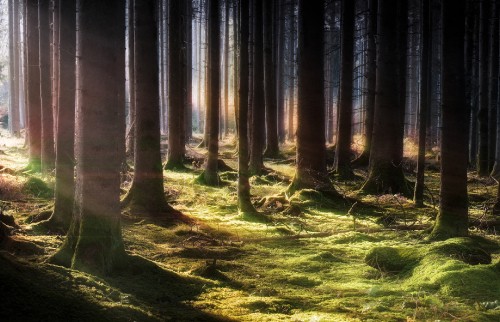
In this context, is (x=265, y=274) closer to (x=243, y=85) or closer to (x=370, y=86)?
(x=243, y=85)

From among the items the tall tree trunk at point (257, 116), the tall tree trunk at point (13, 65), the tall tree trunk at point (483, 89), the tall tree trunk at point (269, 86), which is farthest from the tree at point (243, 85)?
the tall tree trunk at point (13, 65)

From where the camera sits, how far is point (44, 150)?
48.5 ft

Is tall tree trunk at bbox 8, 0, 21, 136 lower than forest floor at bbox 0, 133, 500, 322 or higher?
higher

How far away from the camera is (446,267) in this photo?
21.3 ft

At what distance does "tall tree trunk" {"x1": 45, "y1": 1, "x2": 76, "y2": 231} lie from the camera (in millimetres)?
8727

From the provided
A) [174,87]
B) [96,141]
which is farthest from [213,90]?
[96,141]

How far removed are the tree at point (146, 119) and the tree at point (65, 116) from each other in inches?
82.3

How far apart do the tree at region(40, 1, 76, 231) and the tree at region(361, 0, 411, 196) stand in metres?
8.83

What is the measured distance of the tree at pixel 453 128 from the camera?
8523 mm

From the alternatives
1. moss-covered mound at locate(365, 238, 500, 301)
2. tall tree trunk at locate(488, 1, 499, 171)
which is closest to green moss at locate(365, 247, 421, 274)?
moss-covered mound at locate(365, 238, 500, 301)

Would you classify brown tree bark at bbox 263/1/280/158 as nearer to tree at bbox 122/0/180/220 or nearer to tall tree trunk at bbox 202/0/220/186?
tall tree trunk at bbox 202/0/220/186

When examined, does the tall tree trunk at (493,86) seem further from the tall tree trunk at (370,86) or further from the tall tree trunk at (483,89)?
the tall tree trunk at (370,86)

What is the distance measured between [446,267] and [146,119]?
682 centimetres

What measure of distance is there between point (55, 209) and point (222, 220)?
3.43 m
